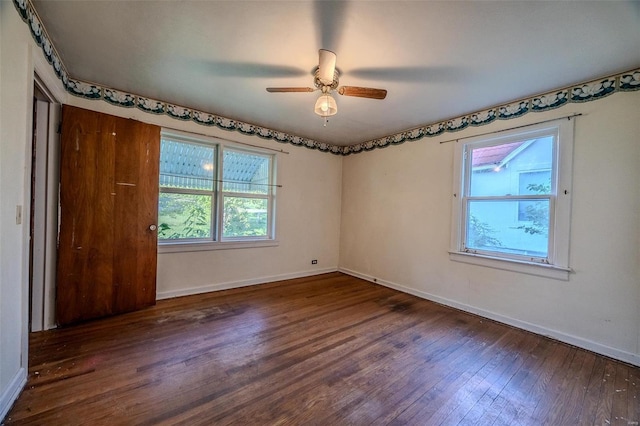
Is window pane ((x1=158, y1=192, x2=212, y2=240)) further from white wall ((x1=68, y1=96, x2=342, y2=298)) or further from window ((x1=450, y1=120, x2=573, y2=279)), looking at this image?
window ((x1=450, y1=120, x2=573, y2=279))

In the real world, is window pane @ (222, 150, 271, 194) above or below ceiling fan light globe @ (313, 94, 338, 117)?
below

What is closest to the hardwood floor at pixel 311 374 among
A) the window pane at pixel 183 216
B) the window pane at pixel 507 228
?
the window pane at pixel 507 228

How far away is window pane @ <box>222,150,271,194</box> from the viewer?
12.2 feet

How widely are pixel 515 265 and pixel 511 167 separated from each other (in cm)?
110

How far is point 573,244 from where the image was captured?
2408 mm

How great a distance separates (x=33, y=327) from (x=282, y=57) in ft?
10.8

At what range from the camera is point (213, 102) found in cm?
307

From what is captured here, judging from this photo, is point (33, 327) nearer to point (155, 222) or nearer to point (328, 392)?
point (155, 222)

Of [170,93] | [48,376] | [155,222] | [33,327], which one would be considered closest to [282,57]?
[170,93]

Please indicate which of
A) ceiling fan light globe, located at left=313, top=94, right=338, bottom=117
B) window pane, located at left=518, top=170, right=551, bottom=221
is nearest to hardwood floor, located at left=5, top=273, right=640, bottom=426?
window pane, located at left=518, top=170, right=551, bottom=221

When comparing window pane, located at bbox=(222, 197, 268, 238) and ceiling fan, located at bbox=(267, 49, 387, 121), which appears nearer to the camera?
ceiling fan, located at bbox=(267, 49, 387, 121)

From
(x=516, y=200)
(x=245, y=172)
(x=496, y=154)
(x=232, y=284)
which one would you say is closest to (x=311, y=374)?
(x=232, y=284)

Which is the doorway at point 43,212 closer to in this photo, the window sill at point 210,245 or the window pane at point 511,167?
the window sill at point 210,245

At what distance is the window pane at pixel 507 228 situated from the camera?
2629mm
